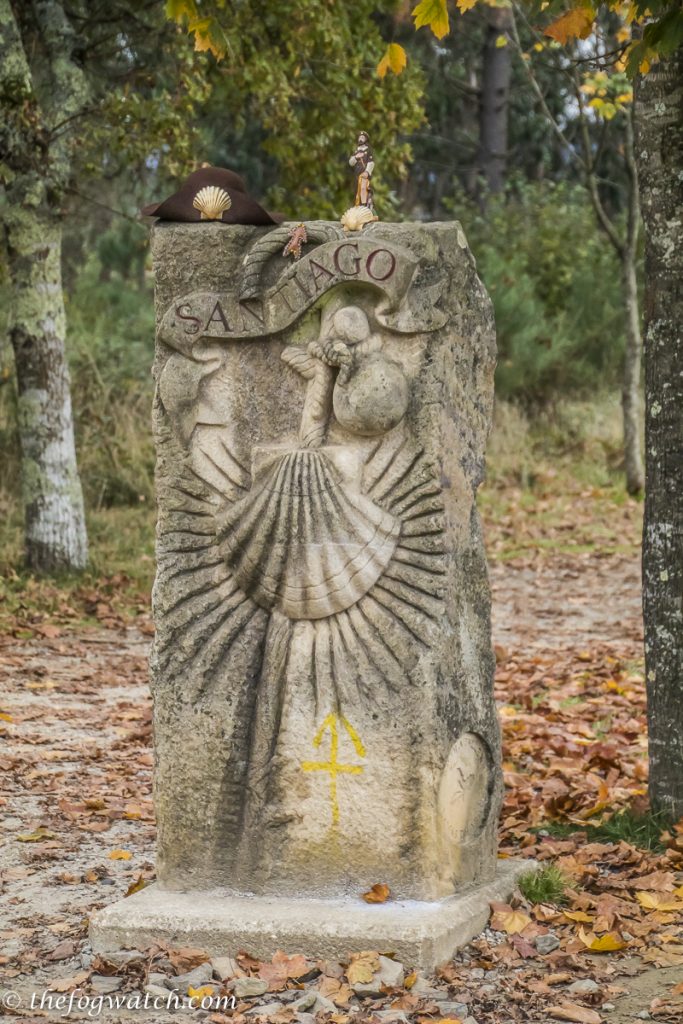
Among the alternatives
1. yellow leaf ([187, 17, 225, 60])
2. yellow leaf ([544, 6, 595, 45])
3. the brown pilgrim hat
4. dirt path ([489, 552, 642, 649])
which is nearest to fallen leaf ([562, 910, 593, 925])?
the brown pilgrim hat

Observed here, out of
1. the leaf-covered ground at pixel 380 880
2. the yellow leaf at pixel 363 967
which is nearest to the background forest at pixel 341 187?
the leaf-covered ground at pixel 380 880

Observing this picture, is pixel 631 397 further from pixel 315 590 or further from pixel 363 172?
pixel 315 590

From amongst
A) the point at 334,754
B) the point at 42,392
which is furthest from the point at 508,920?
the point at 42,392

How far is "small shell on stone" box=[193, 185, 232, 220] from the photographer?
4.79 m

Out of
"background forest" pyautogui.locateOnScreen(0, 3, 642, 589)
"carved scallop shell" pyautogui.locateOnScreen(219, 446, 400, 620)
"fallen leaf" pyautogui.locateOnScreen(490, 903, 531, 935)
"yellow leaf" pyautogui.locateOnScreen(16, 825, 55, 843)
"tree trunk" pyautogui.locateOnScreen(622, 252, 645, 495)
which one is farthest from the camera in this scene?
"tree trunk" pyautogui.locateOnScreen(622, 252, 645, 495)

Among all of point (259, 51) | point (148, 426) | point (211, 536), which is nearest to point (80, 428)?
point (148, 426)

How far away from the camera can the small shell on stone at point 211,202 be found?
479cm

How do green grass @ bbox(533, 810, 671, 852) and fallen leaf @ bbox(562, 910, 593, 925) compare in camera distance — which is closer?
fallen leaf @ bbox(562, 910, 593, 925)

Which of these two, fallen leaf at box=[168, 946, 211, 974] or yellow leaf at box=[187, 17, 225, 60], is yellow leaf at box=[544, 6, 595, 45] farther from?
fallen leaf at box=[168, 946, 211, 974]

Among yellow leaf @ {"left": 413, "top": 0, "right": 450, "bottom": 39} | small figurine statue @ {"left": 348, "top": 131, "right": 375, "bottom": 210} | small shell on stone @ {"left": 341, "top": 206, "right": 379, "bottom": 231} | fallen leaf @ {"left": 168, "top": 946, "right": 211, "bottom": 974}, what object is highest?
yellow leaf @ {"left": 413, "top": 0, "right": 450, "bottom": 39}

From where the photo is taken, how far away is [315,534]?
458cm

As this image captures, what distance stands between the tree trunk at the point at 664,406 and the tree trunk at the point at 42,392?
20.2ft

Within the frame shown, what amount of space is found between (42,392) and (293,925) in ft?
23.2

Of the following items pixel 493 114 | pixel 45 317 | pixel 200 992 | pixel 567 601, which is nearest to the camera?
pixel 200 992
